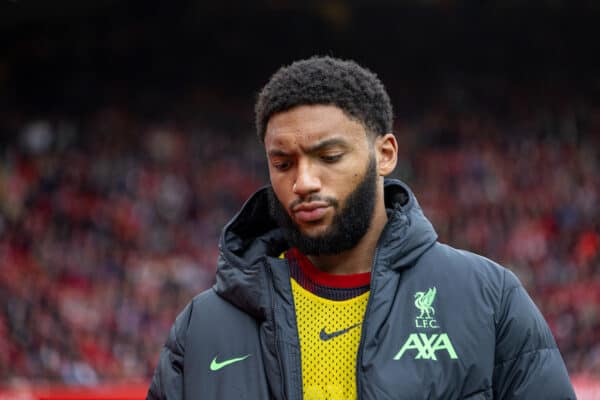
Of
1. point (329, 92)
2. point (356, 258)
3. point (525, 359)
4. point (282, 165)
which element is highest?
point (329, 92)

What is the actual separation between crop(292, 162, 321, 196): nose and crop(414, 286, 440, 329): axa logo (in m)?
0.31

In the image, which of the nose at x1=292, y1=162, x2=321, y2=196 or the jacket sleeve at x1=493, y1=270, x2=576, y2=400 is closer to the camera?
the jacket sleeve at x1=493, y1=270, x2=576, y2=400

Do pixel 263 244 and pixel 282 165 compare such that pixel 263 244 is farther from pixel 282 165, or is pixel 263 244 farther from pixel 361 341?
pixel 361 341

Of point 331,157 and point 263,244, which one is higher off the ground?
point 331,157

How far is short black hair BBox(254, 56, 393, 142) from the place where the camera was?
2.10m

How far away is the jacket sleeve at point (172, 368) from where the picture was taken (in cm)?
211

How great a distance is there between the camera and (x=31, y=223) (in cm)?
1420

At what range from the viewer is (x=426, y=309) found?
1.99m

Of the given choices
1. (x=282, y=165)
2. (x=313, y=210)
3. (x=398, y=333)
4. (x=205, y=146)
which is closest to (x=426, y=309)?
(x=398, y=333)

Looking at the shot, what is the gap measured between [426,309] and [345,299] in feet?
0.67

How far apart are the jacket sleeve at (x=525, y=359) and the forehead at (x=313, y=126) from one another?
0.49 meters

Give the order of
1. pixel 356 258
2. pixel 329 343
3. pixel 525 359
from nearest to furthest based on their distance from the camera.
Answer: pixel 525 359 → pixel 329 343 → pixel 356 258

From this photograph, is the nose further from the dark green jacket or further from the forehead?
the dark green jacket

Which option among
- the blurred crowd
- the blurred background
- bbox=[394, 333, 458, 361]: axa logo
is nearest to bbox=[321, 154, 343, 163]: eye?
bbox=[394, 333, 458, 361]: axa logo
